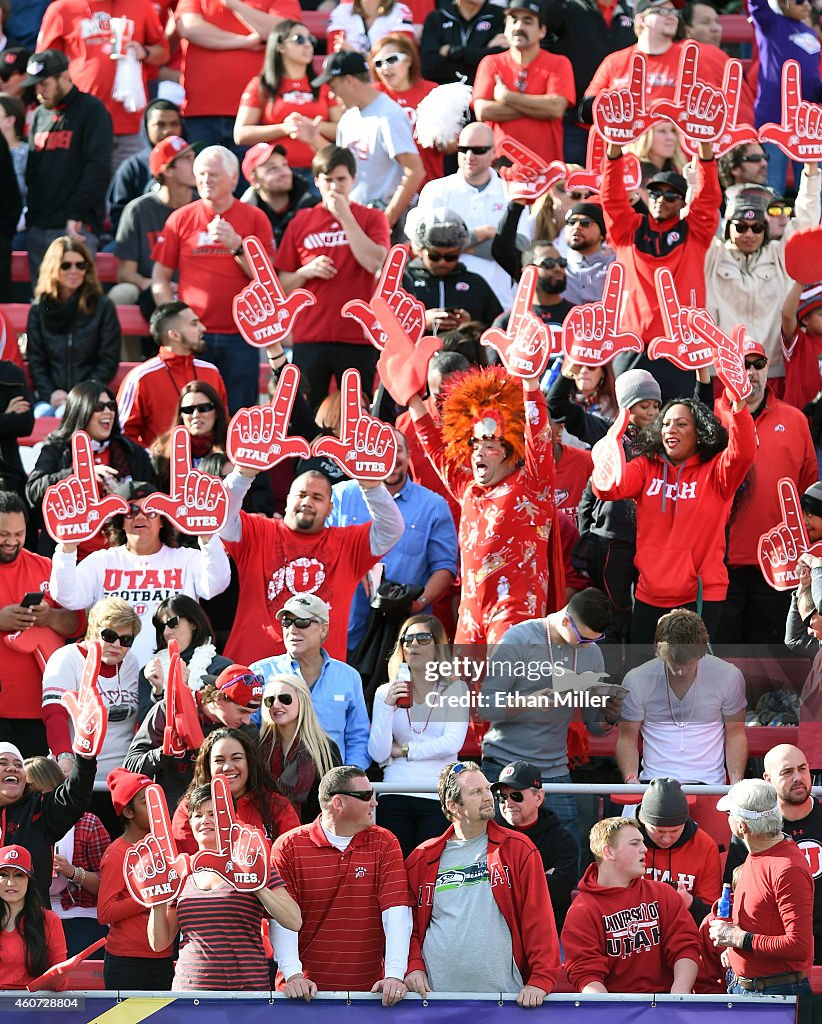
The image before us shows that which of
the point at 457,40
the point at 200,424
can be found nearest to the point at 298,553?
the point at 200,424

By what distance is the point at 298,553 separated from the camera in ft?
31.9

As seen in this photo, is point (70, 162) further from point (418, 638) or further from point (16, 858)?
point (16, 858)

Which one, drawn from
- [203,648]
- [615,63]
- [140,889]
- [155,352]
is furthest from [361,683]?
[615,63]

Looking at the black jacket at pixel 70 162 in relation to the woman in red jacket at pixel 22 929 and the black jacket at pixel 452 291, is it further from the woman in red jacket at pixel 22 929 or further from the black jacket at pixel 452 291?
the woman in red jacket at pixel 22 929

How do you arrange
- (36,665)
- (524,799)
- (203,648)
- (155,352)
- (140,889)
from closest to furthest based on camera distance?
(140,889), (524,799), (203,648), (36,665), (155,352)

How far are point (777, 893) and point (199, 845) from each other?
2002 mm

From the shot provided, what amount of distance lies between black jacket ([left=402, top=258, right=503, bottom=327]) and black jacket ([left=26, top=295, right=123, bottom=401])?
1655 mm

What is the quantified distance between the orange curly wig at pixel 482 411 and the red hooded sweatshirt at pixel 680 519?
0.48m

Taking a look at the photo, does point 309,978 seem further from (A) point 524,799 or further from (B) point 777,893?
(B) point 777,893

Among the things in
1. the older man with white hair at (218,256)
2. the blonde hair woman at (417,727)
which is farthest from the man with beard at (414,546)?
the older man with white hair at (218,256)

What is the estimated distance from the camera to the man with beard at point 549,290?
11.1 meters

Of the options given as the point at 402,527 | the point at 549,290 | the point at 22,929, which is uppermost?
the point at 549,290

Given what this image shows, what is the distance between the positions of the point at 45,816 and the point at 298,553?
6.32ft

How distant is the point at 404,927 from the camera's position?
7.73 m
